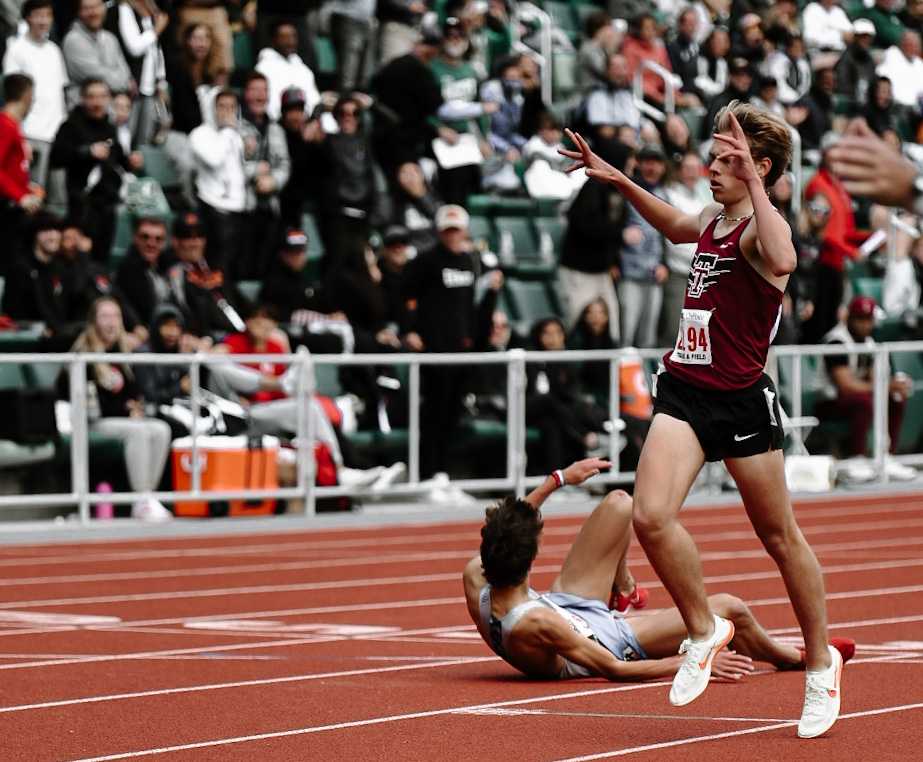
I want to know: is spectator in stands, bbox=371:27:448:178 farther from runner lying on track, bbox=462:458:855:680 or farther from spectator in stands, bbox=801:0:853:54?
runner lying on track, bbox=462:458:855:680

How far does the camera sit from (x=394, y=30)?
1969cm

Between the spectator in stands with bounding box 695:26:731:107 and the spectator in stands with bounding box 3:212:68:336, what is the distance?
10437mm

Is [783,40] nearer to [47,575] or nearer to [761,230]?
[47,575]

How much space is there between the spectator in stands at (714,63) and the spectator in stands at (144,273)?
31.8 feet

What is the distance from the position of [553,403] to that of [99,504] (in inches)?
146

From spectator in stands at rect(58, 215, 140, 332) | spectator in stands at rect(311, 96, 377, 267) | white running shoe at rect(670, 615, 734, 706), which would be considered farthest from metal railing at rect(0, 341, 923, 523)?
white running shoe at rect(670, 615, 734, 706)

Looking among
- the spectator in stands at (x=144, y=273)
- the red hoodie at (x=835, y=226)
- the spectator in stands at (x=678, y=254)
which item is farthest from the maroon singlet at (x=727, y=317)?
the red hoodie at (x=835, y=226)

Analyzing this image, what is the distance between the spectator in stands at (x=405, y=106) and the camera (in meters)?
18.5

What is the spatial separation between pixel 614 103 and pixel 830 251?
→ 250 centimetres

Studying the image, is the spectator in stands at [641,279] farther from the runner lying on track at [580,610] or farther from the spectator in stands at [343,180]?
the runner lying on track at [580,610]

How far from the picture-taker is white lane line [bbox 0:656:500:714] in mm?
7551

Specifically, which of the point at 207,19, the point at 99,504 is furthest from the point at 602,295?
the point at 99,504

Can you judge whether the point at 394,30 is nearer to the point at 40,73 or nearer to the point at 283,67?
the point at 283,67

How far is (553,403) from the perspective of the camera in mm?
16734
